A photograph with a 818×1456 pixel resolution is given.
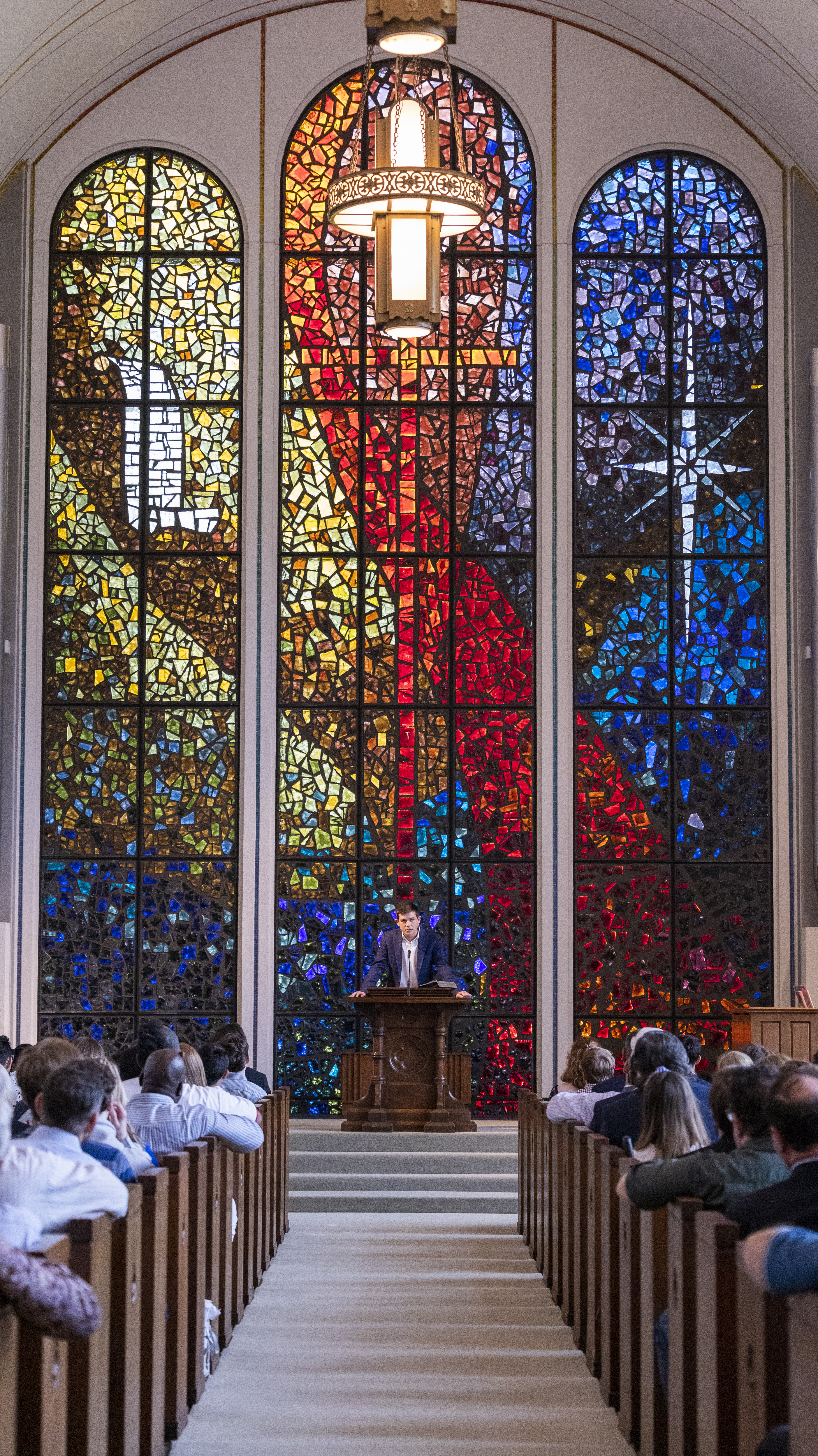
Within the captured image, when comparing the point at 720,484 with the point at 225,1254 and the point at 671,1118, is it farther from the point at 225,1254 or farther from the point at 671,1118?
the point at 671,1118

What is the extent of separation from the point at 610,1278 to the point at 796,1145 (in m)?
1.94

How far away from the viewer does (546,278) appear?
1157 centimetres

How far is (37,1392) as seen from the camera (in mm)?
2711

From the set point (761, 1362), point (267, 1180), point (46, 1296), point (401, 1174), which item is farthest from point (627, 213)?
point (46, 1296)

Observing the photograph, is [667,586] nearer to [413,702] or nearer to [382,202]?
[413,702]

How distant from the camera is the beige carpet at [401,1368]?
13.8 ft

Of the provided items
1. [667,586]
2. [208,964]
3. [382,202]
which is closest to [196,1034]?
[208,964]

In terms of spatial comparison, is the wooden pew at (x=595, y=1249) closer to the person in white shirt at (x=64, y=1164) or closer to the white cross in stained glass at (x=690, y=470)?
the person in white shirt at (x=64, y=1164)

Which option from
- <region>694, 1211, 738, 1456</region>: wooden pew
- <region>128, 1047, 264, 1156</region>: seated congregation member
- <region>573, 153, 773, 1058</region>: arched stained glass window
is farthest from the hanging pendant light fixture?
<region>573, 153, 773, 1058</region>: arched stained glass window

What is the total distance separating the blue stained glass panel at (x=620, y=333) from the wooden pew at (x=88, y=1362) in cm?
920

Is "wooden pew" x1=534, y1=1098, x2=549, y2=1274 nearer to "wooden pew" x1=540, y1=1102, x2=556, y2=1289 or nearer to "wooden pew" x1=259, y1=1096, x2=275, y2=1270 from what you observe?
"wooden pew" x1=540, y1=1102, x2=556, y2=1289

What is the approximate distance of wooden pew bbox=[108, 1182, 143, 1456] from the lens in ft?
11.4

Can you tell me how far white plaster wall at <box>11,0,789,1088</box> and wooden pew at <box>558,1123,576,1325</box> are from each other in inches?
196

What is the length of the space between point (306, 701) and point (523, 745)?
1.54 meters
